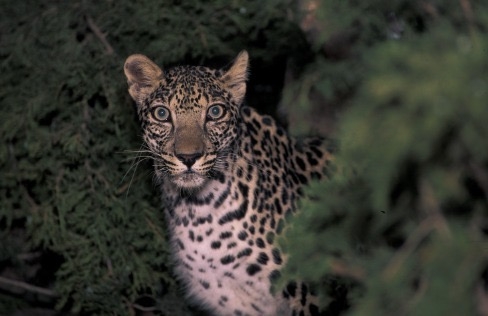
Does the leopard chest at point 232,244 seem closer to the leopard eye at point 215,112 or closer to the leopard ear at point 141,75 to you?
the leopard eye at point 215,112

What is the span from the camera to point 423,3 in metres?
4.10

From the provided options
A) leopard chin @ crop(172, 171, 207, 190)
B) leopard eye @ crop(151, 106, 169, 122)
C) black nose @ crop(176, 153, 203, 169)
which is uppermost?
leopard eye @ crop(151, 106, 169, 122)

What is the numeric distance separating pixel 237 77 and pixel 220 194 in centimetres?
85

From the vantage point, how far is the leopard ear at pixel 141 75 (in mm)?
5871

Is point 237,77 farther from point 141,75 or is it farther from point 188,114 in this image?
point 141,75

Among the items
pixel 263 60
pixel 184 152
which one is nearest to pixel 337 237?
pixel 184 152

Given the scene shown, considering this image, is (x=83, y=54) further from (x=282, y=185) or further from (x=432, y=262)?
(x=432, y=262)

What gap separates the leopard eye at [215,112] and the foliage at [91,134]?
1803 mm

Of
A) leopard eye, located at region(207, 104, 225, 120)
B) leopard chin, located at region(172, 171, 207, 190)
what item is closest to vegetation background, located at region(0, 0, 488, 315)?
leopard eye, located at region(207, 104, 225, 120)

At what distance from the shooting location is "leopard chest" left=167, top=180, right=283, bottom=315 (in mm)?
5730

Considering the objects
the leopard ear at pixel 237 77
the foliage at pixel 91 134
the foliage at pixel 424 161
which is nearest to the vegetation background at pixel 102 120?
the foliage at pixel 91 134

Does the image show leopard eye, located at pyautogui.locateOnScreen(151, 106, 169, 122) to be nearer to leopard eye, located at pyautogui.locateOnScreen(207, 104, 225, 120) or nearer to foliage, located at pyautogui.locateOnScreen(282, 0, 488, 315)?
leopard eye, located at pyautogui.locateOnScreen(207, 104, 225, 120)

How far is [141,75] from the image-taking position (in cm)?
595

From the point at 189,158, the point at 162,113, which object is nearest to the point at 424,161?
the point at 189,158
